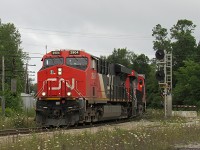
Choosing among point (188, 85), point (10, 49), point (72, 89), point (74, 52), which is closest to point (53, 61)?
point (74, 52)

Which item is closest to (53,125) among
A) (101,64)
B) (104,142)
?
(101,64)

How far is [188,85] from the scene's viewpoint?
82.8 meters

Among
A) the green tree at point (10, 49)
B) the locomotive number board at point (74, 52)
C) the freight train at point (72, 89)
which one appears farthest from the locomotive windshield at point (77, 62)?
the green tree at point (10, 49)

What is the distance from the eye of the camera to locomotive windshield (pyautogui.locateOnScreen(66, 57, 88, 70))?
75.5 ft

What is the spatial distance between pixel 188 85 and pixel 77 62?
205 ft

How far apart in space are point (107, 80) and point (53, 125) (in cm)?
637

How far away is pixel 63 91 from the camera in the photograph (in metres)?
22.2

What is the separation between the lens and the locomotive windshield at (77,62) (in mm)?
23023

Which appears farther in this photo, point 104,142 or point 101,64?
point 101,64

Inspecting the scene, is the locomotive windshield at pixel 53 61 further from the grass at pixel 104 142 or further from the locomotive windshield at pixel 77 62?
the grass at pixel 104 142

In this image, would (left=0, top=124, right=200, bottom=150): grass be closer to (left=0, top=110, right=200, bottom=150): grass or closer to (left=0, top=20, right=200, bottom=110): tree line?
(left=0, top=110, right=200, bottom=150): grass

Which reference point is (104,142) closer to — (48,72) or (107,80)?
(48,72)

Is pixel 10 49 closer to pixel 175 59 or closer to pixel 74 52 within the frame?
pixel 175 59

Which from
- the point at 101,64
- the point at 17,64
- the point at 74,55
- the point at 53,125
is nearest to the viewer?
the point at 53,125
